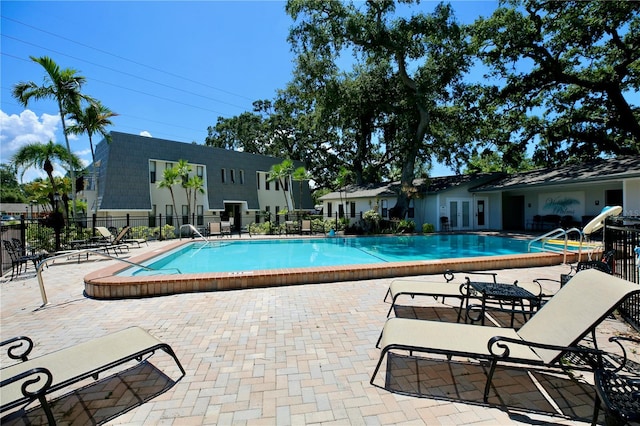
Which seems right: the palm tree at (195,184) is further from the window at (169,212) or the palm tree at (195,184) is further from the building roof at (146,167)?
the window at (169,212)

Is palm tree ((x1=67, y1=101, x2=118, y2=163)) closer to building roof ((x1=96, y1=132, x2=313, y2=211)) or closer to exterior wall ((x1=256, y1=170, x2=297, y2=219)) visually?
building roof ((x1=96, y1=132, x2=313, y2=211))

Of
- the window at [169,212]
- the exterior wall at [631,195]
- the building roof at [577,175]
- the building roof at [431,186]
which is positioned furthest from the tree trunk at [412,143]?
the window at [169,212]

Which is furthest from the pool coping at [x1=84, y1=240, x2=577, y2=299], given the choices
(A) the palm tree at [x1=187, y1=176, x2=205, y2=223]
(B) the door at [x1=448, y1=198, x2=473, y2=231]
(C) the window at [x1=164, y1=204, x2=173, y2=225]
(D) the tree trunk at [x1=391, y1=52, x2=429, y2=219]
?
(C) the window at [x1=164, y1=204, x2=173, y2=225]

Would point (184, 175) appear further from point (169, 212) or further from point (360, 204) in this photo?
point (360, 204)

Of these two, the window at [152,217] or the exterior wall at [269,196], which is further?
the exterior wall at [269,196]

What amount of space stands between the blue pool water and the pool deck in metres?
4.71

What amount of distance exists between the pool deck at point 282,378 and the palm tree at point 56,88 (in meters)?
14.3

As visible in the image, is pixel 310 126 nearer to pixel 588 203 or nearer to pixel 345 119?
pixel 345 119

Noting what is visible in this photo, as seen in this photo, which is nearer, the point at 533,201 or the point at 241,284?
the point at 241,284

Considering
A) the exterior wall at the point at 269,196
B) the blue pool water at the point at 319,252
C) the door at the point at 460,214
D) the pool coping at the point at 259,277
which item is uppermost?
the exterior wall at the point at 269,196

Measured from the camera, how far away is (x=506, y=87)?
19.7m

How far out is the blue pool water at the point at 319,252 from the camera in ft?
34.4

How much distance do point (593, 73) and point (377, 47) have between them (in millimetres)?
13558

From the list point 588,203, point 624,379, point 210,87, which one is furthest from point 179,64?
point 588,203
